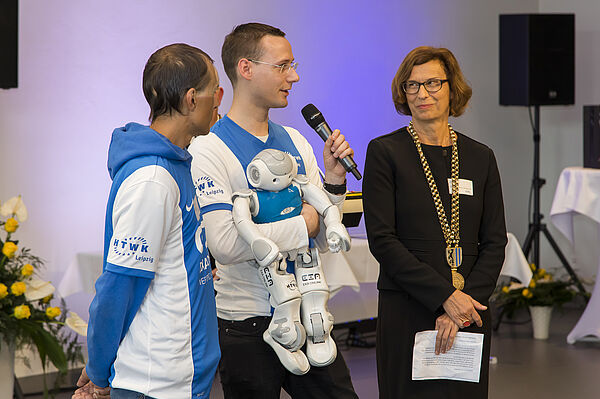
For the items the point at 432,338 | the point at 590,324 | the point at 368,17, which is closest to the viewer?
the point at 432,338

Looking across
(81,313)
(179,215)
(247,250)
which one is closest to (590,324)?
(81,313)

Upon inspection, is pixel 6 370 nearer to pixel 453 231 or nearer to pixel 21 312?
pixel 21 312

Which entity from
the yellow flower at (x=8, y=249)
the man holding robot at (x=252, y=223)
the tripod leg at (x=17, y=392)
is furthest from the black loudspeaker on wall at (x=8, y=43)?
the man holding robot at (x=252, y=223)

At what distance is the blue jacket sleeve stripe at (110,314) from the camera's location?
1639mm

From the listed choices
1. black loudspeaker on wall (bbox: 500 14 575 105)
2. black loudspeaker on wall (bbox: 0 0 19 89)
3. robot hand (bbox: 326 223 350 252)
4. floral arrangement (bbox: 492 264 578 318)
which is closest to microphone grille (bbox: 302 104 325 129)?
robot hand (bbox: 326 223 350 252)

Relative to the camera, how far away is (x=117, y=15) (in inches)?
191

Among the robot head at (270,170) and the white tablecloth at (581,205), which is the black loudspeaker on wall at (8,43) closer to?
the robot head at (270,170)

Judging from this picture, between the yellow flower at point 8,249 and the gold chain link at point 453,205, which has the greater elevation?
the gold chain link at point 453,205

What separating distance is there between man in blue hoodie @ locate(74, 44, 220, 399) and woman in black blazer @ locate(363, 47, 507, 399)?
81cm

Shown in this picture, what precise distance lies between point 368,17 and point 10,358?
154 inches

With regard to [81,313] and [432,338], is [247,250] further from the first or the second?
[81,313]

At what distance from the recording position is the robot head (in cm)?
205

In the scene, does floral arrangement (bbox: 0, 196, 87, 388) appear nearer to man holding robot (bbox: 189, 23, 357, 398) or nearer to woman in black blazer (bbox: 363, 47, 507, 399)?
man holding robot (bbox: 189, 23, 357, 398)

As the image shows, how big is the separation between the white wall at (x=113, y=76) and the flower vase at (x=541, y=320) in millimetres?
1548
